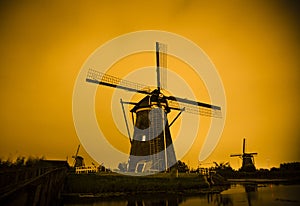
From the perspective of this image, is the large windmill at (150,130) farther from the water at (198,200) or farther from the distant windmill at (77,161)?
the distant windmill at (77,161)

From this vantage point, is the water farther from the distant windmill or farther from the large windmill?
the distant windmill

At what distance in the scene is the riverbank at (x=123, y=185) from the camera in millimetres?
17906

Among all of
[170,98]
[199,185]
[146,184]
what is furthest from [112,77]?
[199,185]

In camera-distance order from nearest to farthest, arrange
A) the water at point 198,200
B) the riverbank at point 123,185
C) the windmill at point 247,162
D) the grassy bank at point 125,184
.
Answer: the water at point 198,200 < the riverbank at point 123,185 < the grassy bank at point 125,184 < the windmill at point 247,162

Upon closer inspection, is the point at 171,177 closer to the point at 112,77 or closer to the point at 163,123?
the point at 163,123

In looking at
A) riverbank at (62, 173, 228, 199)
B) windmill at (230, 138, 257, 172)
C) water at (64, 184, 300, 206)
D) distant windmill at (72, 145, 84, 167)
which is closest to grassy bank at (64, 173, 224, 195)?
riverbank at (62, 173, 228, 199)

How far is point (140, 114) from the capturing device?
79.6 feet

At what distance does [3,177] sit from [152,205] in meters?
10.9

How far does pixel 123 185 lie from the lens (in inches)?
764

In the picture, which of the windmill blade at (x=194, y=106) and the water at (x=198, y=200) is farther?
the windmill blade at (x=194, y=106)

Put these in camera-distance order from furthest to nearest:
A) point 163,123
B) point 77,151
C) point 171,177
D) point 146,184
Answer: point 77,151
point 163,123
point 171,177
point 146,184

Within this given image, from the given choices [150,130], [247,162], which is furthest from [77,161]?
[247,162]

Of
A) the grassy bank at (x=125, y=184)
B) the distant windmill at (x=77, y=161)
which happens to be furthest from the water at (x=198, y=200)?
the distant windmill at (x=77, y=161)

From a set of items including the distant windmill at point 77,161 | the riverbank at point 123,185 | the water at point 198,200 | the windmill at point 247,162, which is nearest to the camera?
the water at point 198,200
